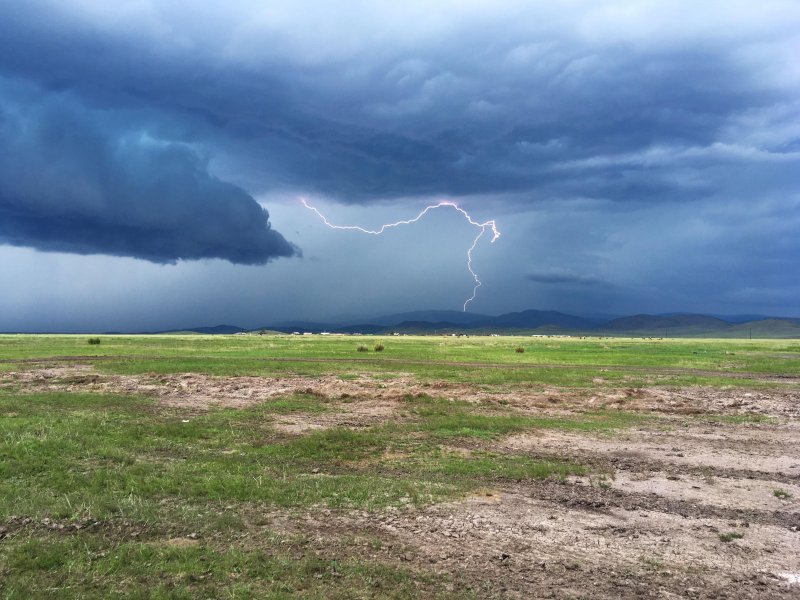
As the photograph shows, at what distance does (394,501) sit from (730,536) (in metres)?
7.09

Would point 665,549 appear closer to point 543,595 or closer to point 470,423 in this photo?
point 543,595

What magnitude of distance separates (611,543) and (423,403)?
19870 millimetres

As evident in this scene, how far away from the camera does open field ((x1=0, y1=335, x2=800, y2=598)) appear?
29.2 feet

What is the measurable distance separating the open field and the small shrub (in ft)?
0.15

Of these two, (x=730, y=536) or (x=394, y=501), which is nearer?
(x=730, y=536)

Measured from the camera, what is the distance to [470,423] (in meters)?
23.6

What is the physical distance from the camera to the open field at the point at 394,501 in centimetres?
891

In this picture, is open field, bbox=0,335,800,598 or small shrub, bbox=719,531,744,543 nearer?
open field, bbox=0,335,800,598

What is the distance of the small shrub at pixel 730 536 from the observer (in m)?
10.8

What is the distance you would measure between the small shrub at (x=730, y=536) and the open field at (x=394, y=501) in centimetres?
5

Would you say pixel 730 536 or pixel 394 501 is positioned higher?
pixel 394 501

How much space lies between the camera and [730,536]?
1097 centimetres

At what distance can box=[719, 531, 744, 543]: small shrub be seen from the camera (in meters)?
10.8

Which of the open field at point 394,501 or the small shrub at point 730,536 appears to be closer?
the open field at point 394,501
